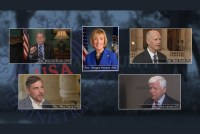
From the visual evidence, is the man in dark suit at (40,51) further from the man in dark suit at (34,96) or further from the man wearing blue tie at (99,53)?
the man wearing blue tie at (99,53)

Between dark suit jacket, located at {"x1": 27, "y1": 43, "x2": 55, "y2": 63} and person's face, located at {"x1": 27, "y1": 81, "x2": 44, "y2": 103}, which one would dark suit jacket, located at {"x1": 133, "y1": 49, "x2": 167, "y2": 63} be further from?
person's face, located at {"x1": 27, "y1": 81, "x2": 44, "y2": 103}

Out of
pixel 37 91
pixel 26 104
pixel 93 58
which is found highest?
pixel 93 58

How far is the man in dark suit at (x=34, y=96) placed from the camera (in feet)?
18.7

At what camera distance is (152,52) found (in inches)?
225

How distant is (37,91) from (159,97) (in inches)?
48.8

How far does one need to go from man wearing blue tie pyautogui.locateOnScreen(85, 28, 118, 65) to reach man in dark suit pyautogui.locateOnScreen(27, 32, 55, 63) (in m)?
0.38

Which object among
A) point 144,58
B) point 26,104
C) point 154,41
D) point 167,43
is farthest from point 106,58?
point 26,104

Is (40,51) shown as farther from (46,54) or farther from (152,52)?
(152,52)

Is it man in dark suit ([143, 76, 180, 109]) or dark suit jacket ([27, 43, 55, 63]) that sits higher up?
dark suit jacket ([27, 43, 55, 63])

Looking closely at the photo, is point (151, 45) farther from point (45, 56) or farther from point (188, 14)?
point (45, 56)

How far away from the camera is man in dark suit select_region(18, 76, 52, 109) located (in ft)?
18.7

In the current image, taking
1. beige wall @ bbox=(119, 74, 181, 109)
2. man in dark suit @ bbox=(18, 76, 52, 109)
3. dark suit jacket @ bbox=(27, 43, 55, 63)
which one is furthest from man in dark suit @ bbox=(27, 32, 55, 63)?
beige wall @ bbox=(119, 74, 181, 109)

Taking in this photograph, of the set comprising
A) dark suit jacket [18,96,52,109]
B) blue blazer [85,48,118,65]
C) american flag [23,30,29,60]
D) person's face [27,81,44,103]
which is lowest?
dark suit jacket [18,96,52,109]

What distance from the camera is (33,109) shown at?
5.73 meters
